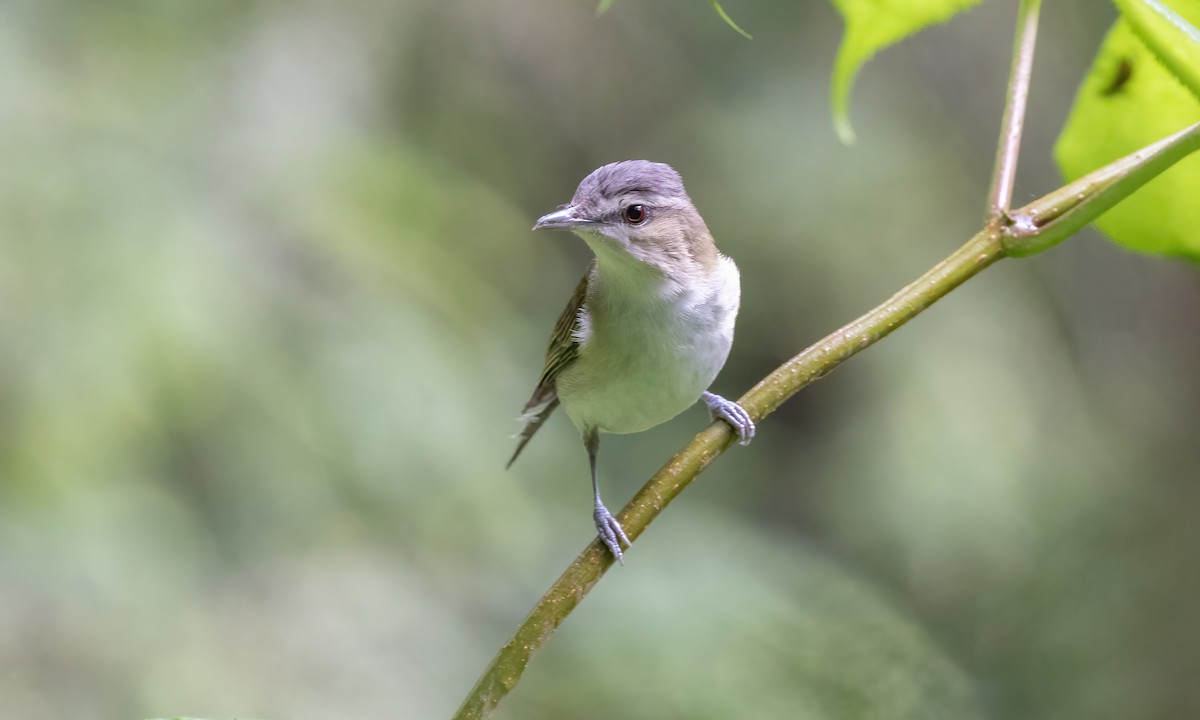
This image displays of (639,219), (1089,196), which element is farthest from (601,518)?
(1089,196)

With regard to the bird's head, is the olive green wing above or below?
above

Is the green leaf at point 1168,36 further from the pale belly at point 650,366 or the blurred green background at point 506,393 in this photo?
the blurred green background at point 506,393

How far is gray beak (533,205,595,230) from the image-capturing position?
2.47 meters

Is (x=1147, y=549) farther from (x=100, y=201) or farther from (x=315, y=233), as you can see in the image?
(x=100, y=201)

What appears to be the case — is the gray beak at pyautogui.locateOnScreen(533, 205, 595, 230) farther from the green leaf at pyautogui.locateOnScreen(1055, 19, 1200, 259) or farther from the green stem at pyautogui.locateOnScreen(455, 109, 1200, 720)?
the green leaf at pyautogui.locateOnScreen(1055, 19, 1200, 259)

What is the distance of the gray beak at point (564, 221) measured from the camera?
2.47 metres

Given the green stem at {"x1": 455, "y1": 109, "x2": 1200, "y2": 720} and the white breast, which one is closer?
the green stem at {"x1": 455, "y1": 109, "x2": 1200, "y2": 720}

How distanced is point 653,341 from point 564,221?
1.34 ft

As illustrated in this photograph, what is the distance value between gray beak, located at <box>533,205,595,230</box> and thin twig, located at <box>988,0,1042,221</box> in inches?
42.7

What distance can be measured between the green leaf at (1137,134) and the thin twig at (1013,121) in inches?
2.7

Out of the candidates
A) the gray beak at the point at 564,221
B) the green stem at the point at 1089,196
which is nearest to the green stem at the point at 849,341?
the green stem at the point at 1089,196

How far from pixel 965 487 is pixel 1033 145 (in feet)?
6.96

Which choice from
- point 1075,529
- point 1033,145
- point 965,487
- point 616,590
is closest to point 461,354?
point 616,590

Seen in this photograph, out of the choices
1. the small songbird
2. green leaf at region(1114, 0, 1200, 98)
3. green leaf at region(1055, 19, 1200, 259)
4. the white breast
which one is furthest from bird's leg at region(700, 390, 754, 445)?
green leaf at region(1114, 0, 1200, 98)
